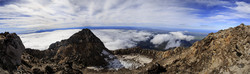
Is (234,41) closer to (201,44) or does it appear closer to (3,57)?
(201,44)

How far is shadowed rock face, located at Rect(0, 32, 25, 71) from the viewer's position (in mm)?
9462

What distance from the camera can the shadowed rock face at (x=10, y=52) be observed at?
9.46m

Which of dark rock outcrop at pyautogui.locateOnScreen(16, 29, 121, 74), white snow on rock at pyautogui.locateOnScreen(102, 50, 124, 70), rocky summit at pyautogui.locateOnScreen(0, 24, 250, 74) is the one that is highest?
rocky summit at pyautogui.locateOnScreen(0, 24, 250, 74)

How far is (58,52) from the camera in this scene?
36.5 metres

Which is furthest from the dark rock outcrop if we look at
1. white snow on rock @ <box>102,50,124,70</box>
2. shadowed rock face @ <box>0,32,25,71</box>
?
shadowed rock face @ <box>0,32,25,71</box>

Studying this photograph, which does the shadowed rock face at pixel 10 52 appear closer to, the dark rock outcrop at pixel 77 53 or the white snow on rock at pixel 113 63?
the dark rock outcrop at pixel 77 53

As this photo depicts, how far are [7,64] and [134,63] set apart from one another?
33202 mm

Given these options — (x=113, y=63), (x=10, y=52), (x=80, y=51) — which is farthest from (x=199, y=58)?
(x=80, y=51)

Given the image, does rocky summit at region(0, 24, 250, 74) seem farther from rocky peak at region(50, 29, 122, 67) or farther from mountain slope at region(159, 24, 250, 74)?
rocky peak at region(50, 29, 122, 67)

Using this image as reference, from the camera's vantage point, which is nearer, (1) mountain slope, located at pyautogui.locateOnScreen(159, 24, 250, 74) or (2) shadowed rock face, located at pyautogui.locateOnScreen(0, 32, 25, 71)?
(2) shadowed rock face, located at pyautogui.locateOnScreen(0, 32, 25, 71)

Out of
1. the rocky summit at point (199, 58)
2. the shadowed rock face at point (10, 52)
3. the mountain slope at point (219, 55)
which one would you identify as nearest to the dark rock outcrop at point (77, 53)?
the rocky summit at point (199, 58)

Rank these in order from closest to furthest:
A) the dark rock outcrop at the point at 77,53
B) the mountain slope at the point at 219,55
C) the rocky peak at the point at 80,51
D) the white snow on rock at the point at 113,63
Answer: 1. the mountain slope at the point at 219,55
2. the dark rock outcrop at the point at 77,53
3. the rocky peak at the point at 80,51
4. the white snow on rock at the point at 113,63

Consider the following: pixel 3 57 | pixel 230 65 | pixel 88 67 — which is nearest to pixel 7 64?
pixel 3 57

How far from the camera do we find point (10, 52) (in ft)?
34.3
